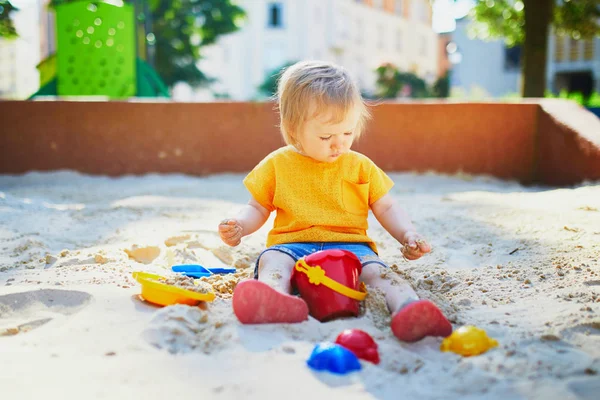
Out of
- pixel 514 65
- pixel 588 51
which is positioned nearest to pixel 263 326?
pixel 588 51

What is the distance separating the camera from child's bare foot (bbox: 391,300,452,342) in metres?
1.48

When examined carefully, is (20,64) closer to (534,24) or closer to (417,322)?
(534,24)

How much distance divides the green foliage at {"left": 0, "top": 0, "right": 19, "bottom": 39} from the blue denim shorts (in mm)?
3050

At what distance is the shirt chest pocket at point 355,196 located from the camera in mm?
2051

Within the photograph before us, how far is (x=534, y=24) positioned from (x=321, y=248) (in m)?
5.97

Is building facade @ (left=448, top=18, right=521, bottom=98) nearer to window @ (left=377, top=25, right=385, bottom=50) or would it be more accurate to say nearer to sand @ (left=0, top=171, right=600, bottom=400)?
window @ (left=377, top=25, right=385, bottom=50)

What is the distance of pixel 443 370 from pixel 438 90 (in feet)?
68.3

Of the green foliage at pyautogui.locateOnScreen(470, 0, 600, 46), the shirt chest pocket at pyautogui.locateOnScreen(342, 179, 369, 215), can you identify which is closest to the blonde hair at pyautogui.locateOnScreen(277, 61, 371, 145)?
the shirt chest pocket at pyautogui.locateOnScreen(342, 179, 369, 215)

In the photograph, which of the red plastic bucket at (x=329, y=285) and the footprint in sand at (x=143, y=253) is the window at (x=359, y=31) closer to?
the footprint in sand at (x=143, y=253)

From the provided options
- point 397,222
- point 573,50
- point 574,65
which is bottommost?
point 397,222

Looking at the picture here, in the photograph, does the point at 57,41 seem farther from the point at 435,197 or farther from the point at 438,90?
the point at 438,90

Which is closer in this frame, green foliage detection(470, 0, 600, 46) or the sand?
the sand

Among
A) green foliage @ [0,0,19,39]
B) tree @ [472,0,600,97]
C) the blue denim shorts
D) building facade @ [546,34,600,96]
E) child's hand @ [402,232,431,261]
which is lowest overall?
the blue denim shorts

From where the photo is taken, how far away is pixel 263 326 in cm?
154
